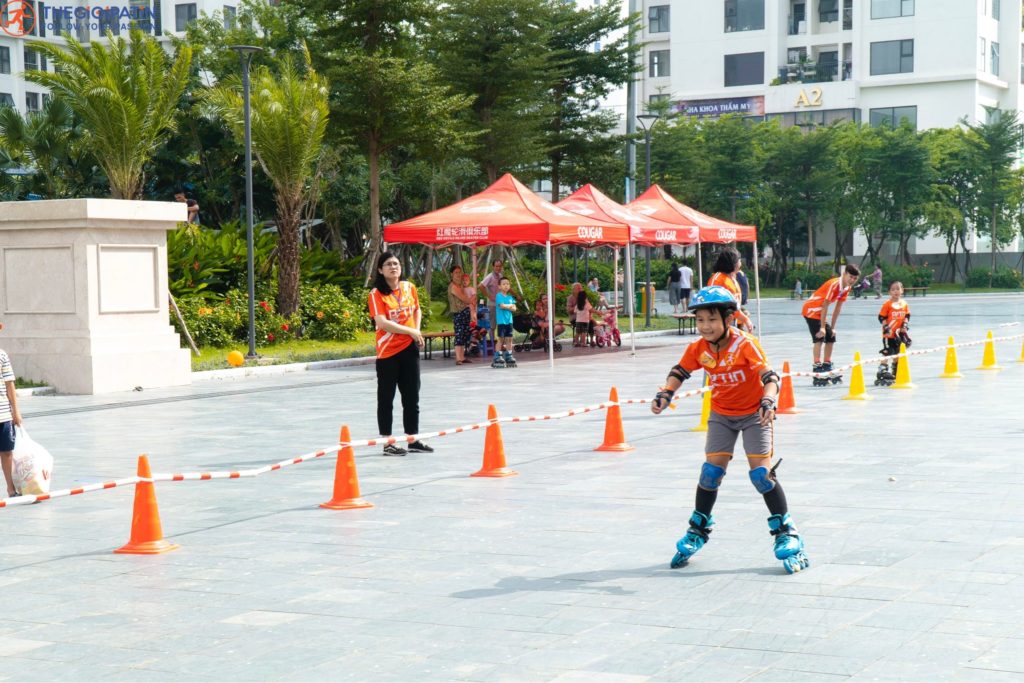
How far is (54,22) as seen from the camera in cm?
7162

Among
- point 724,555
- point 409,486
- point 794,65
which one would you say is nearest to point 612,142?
point 409,486

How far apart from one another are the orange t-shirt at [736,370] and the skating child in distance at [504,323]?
1488 centimetres

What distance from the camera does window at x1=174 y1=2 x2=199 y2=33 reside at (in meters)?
75.2

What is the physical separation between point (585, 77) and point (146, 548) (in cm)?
3404

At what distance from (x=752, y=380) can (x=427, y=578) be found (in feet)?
6.82

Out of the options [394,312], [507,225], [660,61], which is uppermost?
[660,61]

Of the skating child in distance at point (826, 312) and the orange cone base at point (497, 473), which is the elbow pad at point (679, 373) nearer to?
the orange cone base at point (497, 473)

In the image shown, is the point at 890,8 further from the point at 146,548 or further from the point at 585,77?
the point at 146,548

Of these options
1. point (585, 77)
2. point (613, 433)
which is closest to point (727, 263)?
point (613, 433)

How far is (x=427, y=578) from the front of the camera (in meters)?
6.84

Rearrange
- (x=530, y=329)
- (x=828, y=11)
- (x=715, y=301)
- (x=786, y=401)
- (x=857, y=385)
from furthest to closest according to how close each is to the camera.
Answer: (x=828, y=11) < (x=530, y=329) < (x=857, y=385) < (x=786, y=401) < (x=715, y=301)

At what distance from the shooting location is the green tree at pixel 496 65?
3453 centimetres

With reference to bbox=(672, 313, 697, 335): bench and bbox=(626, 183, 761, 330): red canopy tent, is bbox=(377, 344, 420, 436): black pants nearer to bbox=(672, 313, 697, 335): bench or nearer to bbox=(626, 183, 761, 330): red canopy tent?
bbox=(626, 183, 761, 330): red canopy tent

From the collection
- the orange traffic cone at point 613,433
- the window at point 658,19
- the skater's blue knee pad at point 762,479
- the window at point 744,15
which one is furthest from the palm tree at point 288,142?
the window at point 658,19
